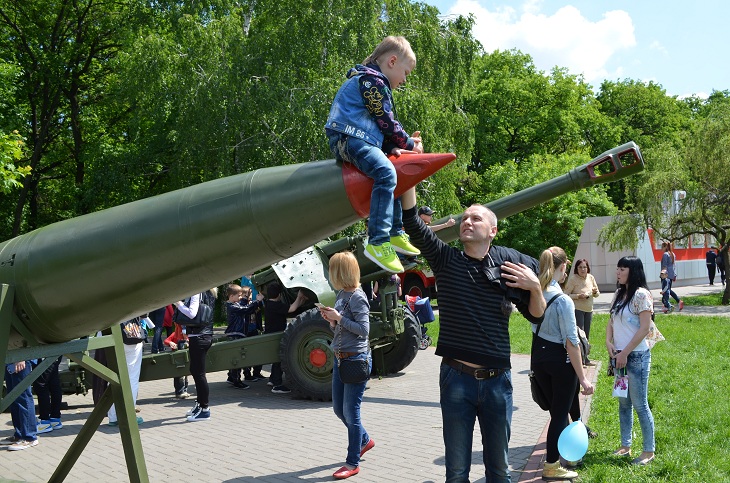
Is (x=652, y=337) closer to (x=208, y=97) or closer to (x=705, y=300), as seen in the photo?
(x=208, y=97)

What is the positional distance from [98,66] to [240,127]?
33.0ft

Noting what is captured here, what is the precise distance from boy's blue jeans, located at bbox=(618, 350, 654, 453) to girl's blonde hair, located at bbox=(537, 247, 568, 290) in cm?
96

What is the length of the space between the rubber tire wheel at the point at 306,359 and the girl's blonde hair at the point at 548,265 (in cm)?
348

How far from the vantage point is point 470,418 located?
11.6ft

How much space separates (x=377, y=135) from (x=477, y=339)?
3.83ft

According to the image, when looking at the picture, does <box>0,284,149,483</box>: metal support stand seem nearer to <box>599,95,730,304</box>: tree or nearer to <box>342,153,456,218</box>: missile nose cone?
<box>342,153,456,218</box>: missile nose cone

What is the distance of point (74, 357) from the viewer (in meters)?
3.99

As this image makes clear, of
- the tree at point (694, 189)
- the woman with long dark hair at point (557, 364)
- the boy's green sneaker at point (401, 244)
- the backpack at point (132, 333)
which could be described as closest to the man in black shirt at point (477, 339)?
Answer: the boy's green sneaker at point (401, 244)

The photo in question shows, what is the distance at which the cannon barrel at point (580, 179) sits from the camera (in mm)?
5586

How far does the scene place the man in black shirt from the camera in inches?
137

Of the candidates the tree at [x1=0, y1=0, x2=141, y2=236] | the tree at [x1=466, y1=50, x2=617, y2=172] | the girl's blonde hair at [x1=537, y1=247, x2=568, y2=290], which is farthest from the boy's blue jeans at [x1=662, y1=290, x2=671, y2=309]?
the tree at [x1=466, y1=50, x2=617, y2=172]

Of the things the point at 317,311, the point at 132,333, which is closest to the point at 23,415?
the point at 132,333

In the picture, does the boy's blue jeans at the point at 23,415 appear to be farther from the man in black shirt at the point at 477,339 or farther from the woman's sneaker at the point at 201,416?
the man in black shirt at the point at 477,339

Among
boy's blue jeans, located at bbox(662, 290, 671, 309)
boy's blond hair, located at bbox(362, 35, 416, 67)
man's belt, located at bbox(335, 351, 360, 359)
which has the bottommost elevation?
boy's blue jeans, located at bbox(662, 290, 671, 309)
